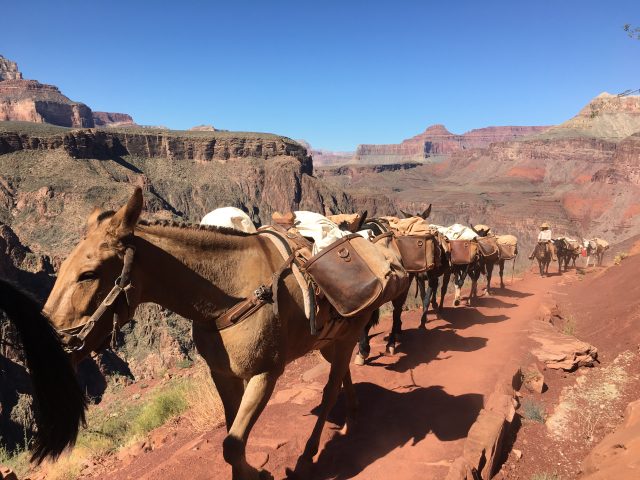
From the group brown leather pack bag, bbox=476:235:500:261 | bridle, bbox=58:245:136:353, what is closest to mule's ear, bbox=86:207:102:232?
bridle, bbox=58:245:136:353

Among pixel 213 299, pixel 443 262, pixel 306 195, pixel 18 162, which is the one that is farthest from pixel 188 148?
pixel 213 299

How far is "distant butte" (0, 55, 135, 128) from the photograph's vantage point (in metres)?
144

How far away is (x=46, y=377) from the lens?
95.2 inches

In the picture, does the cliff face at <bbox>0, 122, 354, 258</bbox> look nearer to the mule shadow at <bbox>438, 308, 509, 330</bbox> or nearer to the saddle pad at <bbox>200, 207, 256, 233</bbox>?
the mule shadow at <bbox>438, 308, 509, 330</bbox>

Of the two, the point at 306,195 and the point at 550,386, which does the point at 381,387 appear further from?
the point at 306,195

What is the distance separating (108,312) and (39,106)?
593 feet

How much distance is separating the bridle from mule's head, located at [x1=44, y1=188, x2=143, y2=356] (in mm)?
13

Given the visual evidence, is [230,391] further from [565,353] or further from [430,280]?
[430,280]

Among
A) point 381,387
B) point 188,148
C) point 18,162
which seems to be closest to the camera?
point 381,387

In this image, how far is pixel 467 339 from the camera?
30.9ft

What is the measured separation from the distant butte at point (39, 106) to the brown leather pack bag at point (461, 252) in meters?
170

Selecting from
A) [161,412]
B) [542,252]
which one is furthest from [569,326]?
[542,252]

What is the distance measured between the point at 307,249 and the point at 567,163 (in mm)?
156816

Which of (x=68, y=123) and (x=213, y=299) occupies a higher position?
(x=68, y=123)
